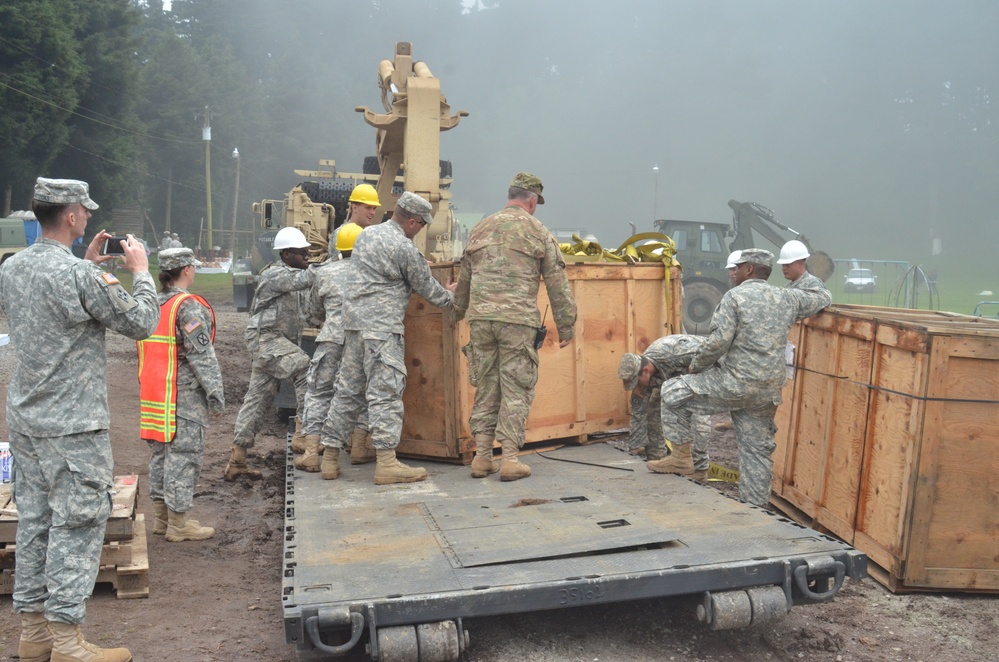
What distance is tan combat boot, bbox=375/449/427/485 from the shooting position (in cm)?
574

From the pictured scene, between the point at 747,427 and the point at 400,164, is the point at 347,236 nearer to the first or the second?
the point at 747,427

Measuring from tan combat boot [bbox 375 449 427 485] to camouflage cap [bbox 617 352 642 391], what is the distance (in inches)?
64.4

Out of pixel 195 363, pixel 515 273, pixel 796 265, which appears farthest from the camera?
pixel 796 265

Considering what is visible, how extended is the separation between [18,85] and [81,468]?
29185 millimetres

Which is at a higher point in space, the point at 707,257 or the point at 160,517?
the point at 707,257

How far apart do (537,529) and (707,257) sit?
16.5 meters

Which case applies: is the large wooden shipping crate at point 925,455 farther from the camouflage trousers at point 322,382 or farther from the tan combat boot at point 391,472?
the camouflage trousers at point 322,382

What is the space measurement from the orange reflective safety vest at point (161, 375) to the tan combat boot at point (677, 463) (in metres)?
3.03

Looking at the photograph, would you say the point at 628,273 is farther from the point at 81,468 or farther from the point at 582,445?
the point at 81,468

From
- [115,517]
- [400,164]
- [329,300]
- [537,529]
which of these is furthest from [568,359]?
[400,164]

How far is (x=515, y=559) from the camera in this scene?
166 inches

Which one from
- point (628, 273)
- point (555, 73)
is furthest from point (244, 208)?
point (628, 273)

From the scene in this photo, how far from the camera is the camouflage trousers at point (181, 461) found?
5.70 meters

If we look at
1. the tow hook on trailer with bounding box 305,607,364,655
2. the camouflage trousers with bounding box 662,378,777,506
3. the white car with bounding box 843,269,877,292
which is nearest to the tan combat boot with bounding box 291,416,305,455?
the camouflage trousers with bounding box 662,378,777,506
